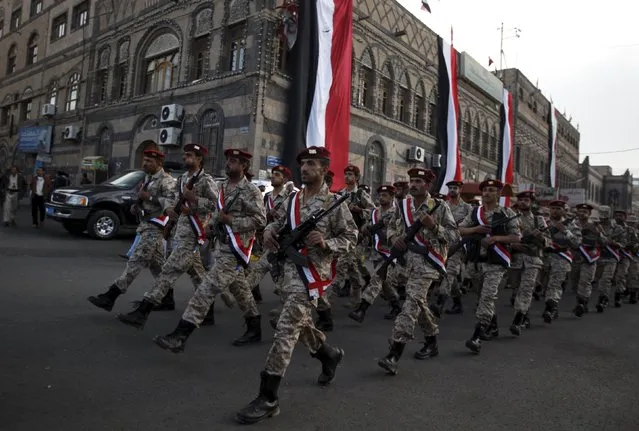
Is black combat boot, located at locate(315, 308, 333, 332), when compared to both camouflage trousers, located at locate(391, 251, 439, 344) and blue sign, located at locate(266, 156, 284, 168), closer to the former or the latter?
camouflage trousers, located at locate(391, 251, 439, 344)

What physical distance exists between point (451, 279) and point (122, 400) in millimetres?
5535

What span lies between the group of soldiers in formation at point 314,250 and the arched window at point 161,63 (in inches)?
618

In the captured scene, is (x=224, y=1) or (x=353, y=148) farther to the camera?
(x=353, y=148)

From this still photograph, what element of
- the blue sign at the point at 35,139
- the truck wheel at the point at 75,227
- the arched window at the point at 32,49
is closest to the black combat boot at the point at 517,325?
the truck wheel at the point at 75,227

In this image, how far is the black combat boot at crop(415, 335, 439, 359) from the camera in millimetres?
4801

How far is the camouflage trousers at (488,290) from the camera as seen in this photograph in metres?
5.41

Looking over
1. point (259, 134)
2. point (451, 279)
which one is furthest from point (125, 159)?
point (451, 279)

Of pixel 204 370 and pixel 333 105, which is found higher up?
pixel 333 105

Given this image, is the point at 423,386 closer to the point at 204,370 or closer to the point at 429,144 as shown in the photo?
the point at 204,370

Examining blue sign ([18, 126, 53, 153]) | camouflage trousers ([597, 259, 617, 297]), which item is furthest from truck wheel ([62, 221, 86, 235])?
blue sign ([18, 126, 53, 153])

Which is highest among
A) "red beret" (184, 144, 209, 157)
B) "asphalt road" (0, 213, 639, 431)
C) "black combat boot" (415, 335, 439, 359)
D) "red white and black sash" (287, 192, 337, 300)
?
"red beret" (184, 144, 209, 157)

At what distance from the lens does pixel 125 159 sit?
22344 mm

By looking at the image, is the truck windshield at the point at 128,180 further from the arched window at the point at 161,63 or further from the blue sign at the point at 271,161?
the arched window at the point at 161,63

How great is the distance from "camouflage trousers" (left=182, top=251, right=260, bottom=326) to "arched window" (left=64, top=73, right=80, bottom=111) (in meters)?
25.5
